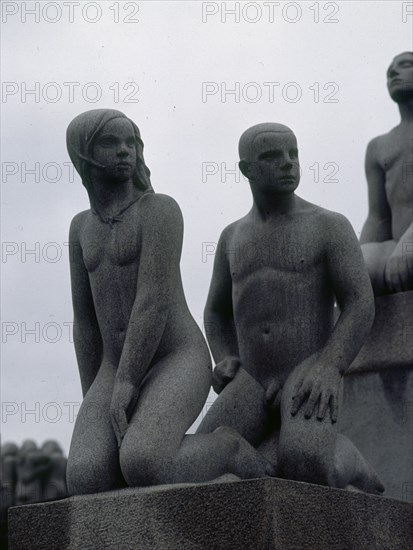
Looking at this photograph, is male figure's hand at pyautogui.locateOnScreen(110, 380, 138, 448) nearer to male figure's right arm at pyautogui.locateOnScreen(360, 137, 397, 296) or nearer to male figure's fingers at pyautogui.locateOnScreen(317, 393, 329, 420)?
male figure's fingers at pyautogui.locateOnScreen(317, 393, 329, 420)

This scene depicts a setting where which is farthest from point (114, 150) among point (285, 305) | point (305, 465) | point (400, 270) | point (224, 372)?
point (400, 270)

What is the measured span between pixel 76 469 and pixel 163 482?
59cm

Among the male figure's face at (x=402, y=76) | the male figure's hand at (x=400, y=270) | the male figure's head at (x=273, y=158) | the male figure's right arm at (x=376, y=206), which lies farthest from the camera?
the male figure's right arm at (x=376, y=206)

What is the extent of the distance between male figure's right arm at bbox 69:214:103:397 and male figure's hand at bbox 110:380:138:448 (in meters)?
0.57

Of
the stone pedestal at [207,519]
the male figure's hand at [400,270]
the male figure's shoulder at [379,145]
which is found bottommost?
the stone pedestal at [207,519]

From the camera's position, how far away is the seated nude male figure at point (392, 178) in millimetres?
11828

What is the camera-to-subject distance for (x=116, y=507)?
7.50 m

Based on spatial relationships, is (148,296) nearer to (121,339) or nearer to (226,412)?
(121,339)

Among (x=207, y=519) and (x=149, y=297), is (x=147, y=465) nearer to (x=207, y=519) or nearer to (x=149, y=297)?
(x=207, y=519)

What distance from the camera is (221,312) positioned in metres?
9.09

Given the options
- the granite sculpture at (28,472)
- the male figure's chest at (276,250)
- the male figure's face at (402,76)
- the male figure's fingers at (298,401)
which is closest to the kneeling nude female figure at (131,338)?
the male figure's fingers at (298,401)

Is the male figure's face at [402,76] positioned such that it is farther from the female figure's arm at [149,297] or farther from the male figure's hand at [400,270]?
the female figure's arm at [149,297]

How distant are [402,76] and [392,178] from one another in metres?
0.91

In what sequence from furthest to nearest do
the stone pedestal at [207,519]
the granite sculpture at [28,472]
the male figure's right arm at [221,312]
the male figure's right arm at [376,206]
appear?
the granite sculpture at [28,472]
the male figure's right arm at [376,206]
the male figure's right arm at [221,312]
the stone pedestal at [207,519]
